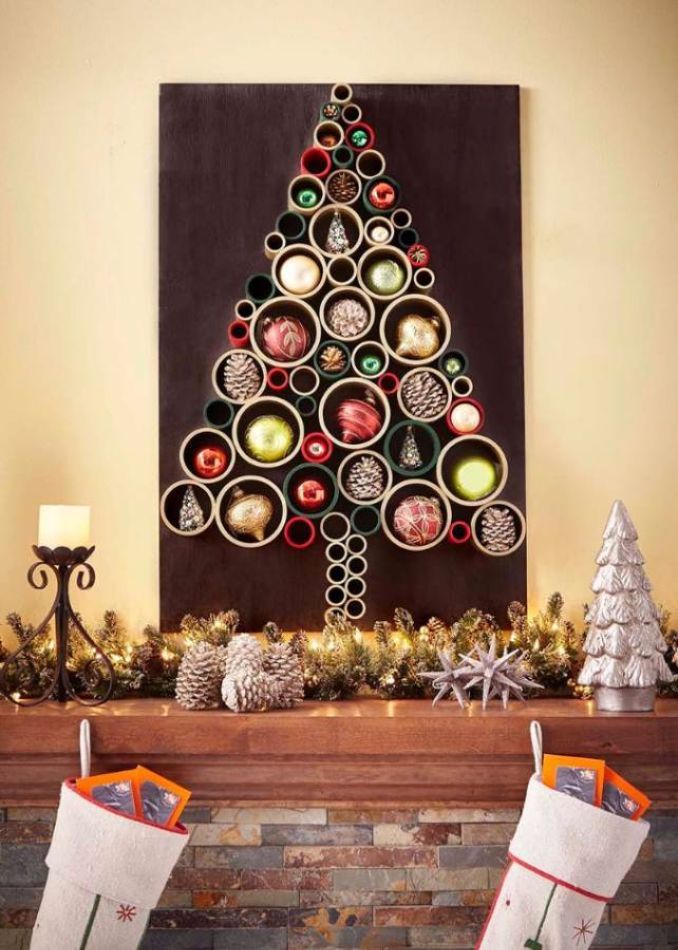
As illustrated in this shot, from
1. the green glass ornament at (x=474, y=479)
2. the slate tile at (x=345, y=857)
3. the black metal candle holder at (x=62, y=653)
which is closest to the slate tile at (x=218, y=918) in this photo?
the slate tile at (x=345, y=857)

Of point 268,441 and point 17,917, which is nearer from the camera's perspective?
point 17,917

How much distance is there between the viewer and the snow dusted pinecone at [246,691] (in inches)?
77.5

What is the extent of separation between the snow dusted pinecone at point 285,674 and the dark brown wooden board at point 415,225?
0.76ft

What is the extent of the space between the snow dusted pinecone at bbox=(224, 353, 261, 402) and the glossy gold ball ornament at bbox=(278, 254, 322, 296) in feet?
0.63

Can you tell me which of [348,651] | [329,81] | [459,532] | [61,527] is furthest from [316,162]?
[348,651]

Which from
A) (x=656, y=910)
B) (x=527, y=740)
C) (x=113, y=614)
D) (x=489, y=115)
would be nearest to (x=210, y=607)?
(x=113, y=614)

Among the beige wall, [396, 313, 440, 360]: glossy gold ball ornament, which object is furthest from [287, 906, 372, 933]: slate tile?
[396, 313, 440, 360]: glossy gold ball ornament

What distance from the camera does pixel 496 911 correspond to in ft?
6.14

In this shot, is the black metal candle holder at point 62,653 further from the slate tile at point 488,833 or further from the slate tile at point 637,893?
the slate tile at point 637,893

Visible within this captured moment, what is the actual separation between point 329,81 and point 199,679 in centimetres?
145

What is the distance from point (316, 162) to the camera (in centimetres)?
235

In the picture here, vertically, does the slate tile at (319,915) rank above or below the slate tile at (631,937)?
above

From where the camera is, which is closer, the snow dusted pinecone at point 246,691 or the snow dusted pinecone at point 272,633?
the snow dusted pinecone at point 246,691

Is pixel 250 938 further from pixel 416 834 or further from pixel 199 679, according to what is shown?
pixel 199 679
